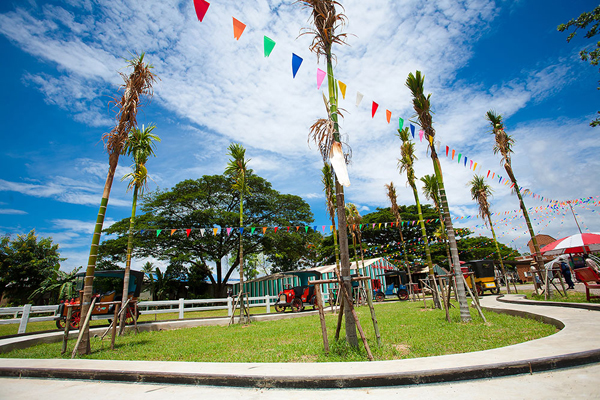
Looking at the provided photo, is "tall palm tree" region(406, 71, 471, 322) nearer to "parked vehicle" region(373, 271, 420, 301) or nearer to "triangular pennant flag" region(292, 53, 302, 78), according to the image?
"triangular pennant flag" region(292, 53, 302, 78)

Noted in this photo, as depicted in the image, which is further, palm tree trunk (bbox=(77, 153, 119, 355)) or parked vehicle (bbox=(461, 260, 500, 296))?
parked vehicle (bbox=(461, 260, 500, 296))

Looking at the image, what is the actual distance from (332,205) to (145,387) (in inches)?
552

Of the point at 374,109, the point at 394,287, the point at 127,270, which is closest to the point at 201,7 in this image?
the point at 374,109

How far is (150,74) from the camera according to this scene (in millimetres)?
8461

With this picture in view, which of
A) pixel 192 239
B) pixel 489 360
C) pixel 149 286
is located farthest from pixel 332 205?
pixel 149 286

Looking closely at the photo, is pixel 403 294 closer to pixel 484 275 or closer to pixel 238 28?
pixel 484 275

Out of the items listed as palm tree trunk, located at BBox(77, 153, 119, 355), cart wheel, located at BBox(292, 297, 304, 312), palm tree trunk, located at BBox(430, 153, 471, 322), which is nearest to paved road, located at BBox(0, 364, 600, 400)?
palm tree trunk, located at BBox(77, 153, 119, 355)

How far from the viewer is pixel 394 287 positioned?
2584 centimetres

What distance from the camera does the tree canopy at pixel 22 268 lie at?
26.8 m

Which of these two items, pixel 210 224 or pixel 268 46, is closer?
pixel 268 46

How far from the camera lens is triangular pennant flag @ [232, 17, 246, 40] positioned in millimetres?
6241

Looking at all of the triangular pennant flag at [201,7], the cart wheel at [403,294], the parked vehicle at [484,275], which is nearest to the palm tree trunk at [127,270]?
the triangular pennant flag at [201,7]

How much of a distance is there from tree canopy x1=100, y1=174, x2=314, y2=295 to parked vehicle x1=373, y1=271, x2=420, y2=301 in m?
9.43

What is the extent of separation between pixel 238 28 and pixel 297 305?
46.1 ft
